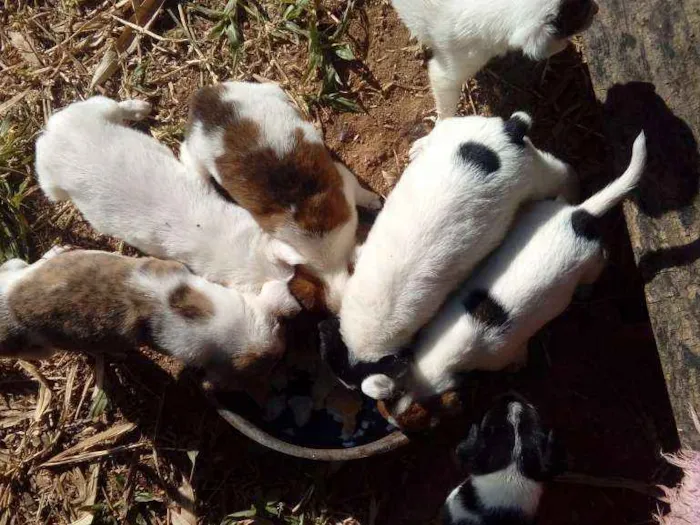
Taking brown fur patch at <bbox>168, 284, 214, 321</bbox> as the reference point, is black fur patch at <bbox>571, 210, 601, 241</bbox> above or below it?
above

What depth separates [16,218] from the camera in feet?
16.6

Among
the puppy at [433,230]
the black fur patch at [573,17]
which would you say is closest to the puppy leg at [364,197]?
the puppy at [433,230]

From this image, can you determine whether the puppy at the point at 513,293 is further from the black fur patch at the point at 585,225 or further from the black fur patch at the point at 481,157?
the black fur patch at the point at 481,157

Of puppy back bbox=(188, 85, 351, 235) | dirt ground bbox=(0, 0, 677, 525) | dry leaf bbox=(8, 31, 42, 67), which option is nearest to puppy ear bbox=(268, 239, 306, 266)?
puppy back bbox=(188, 85, 351, 235)

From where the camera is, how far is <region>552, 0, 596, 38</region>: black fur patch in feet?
11.8

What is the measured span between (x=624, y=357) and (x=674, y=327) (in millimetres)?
1034

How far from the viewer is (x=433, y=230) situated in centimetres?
379

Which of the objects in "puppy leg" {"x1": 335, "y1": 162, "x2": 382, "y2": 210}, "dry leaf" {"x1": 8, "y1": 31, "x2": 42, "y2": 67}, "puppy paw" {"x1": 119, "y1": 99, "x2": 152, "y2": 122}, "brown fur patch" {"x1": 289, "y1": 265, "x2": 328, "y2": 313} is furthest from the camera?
"dry leaf" {"x1": 8, "y1": 31, "x2": 42, "y2": 67}

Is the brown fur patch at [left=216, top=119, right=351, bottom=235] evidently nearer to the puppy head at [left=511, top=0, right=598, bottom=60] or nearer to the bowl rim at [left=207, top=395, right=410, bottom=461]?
the bowl rim at [left=207, top=395, right=410, bottom=461]

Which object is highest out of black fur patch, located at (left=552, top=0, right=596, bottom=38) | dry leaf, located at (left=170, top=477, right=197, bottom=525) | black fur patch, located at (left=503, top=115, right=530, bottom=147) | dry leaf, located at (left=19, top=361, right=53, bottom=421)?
black fur patch, located at (left=552, top=0, right=596, bottom=38)

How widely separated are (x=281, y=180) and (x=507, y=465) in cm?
218

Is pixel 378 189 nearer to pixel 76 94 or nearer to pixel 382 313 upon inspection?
pixel 382 313

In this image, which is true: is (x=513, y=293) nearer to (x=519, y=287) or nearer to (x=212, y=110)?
(x=519, y=287)

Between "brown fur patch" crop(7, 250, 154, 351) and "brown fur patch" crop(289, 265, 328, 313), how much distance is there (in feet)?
2.99
